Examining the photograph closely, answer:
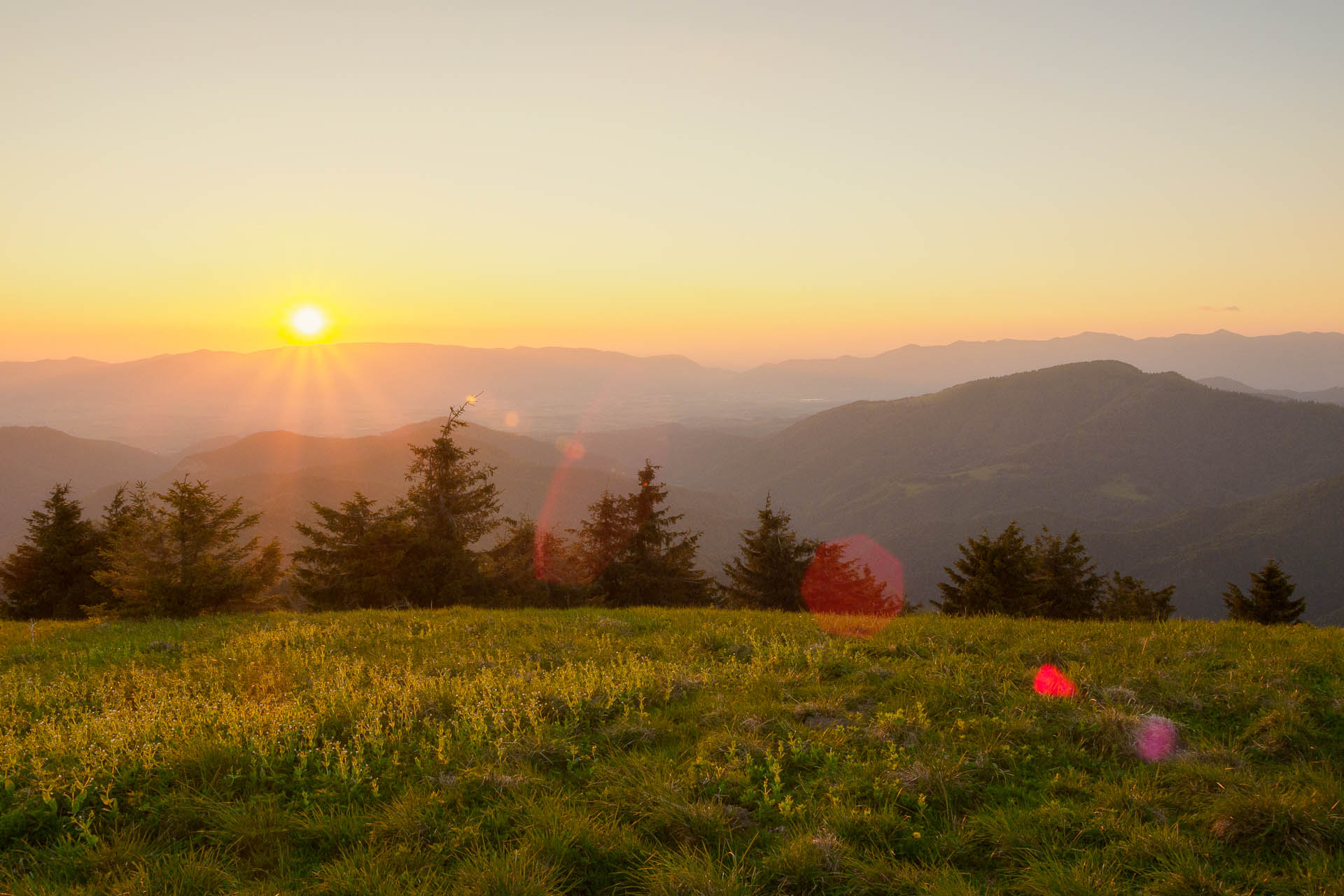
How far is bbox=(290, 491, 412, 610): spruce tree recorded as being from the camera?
30656 mm

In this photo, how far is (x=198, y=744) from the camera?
652cm

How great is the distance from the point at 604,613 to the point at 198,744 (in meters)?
9.19

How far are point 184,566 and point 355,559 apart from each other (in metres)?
12.3

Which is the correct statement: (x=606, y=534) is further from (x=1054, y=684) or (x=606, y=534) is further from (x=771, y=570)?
(x=1054, y=684)

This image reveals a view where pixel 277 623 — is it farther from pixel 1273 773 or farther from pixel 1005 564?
pixel 1005 564

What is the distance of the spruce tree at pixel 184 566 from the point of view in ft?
59.4

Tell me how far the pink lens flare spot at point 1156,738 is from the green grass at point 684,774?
138 mm

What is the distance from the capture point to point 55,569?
32.2 meters

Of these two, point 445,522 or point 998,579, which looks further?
point 998,579

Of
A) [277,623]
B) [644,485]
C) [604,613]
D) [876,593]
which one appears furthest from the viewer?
[876,593]

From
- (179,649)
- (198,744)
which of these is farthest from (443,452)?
(198,744)

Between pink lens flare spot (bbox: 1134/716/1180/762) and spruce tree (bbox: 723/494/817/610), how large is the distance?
37372mm

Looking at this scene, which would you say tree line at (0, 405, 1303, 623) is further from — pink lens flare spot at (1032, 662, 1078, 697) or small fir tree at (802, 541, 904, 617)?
pink lens flare spot at (1032, 662, 1078, 697)

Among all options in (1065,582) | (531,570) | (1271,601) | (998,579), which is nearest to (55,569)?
(531,570)
